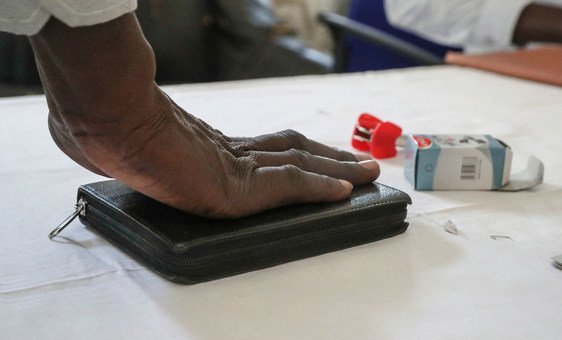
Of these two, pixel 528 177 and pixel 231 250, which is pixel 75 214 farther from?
pixel 528 177

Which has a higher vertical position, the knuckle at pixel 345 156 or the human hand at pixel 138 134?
the human hand at pixel 138 134

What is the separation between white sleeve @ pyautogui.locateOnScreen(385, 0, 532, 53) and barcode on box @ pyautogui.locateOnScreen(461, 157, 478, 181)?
161 centimetres

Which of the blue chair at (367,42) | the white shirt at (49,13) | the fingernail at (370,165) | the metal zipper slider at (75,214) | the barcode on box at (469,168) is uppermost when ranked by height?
the white shirt at (49,13)

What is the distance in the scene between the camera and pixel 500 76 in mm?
1939

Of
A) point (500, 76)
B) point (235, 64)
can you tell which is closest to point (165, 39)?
point (235, 64)

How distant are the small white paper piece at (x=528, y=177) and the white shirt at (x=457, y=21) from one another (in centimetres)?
150

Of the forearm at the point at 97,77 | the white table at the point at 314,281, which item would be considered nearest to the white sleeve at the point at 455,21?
the white table at the point at 314,281

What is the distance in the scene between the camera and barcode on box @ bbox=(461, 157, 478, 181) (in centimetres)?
110

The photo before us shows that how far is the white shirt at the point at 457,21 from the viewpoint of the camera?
262 cm

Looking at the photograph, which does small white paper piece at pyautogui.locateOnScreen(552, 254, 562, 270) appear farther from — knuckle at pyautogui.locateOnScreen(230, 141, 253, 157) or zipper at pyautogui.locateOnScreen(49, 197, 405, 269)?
knuckle at pyautogui.locateOnScreen(230, 141, 253, 157)

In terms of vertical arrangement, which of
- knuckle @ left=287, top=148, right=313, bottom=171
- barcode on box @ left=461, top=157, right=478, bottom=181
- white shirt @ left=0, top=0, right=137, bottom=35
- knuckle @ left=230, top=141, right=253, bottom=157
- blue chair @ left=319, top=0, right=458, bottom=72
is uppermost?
white shirt @ left=0, top=0, right=137, bottom=35

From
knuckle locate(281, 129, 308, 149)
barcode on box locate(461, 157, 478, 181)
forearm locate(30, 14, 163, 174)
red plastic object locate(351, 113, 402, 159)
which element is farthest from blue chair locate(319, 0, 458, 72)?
forearm locate(30, 14, 163, 174)

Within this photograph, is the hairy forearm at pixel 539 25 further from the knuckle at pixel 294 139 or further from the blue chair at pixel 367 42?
the knuckle at pixel 294 139

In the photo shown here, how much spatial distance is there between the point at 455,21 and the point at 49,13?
219cm
